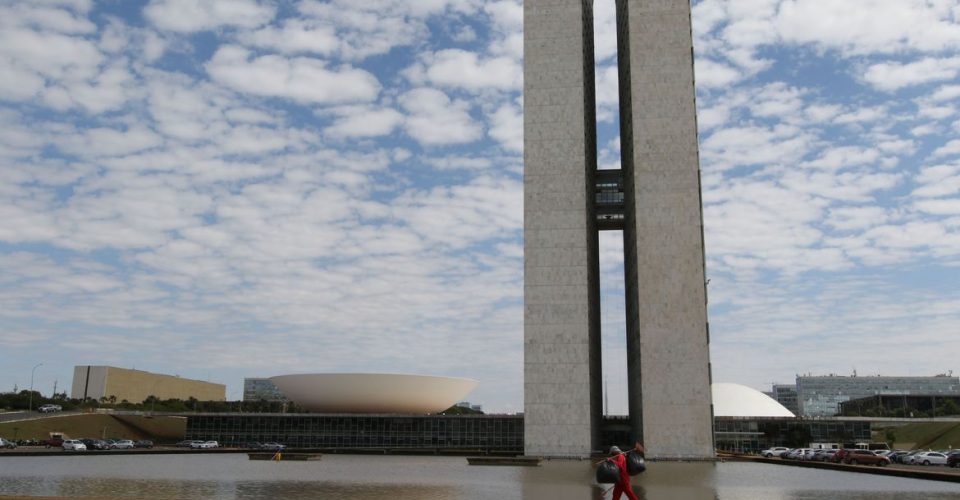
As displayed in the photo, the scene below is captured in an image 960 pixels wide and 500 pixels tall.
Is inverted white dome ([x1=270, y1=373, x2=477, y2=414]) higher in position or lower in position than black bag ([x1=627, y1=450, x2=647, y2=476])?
higher

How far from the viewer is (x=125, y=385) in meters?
103

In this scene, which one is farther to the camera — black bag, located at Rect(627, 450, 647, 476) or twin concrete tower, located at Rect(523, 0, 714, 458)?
twin concrete tower, located at Rect(523, 0, 714, 458)

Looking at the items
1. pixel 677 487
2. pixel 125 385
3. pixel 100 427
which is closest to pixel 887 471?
pixel 677 487

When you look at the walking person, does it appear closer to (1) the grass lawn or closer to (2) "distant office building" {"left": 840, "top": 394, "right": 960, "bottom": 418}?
(1) the grass lawn

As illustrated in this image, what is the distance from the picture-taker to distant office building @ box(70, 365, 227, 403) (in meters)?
100

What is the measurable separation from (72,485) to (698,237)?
36813mm

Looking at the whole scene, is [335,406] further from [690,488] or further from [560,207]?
[690,488]

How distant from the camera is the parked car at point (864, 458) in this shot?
34062 mm

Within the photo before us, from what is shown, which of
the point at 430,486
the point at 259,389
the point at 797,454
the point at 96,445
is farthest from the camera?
the point at 259,389

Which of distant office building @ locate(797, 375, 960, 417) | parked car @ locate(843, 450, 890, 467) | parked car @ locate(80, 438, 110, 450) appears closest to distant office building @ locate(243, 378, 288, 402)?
distant office building @ locate(797, 375, 960, 417)

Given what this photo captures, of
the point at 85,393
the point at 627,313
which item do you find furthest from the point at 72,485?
the point at 85,393

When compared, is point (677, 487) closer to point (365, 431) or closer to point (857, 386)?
point (365, 431)

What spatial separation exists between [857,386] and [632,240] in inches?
5996

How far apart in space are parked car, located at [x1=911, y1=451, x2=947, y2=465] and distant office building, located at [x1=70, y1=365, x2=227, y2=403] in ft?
282
